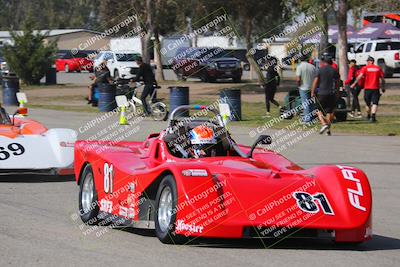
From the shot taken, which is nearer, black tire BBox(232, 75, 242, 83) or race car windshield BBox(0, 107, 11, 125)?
race car windshield BBox(0, 107, 11, 125)

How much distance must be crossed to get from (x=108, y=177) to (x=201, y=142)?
103 cm

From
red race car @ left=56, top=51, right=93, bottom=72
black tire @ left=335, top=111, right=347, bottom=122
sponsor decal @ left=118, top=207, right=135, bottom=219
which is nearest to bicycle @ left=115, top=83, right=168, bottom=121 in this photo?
black tire @ left=335, top=111, right=347, bottom=122

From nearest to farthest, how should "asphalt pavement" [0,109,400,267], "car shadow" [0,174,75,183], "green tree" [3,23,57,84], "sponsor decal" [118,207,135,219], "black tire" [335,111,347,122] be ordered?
1. "asphalt pavement" [0,109,400,267]
2. "sponsor decal" [118,207,135,219]
3. "car shadow" [0,174,75,183]
4. "black tire" [335,111,347,122]
5. "green tree" [3,23,57,84]

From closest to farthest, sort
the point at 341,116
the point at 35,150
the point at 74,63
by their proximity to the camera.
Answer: the point at 35,150 → the point at 341,116 → the point at 74,63

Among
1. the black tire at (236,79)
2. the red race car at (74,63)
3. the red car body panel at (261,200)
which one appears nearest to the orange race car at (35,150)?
the red car body panel at (261,200)

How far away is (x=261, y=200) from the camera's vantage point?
808 centimetres

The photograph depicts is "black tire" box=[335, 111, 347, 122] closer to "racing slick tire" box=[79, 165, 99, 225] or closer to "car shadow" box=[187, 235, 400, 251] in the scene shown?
"racing slick tire" box=[79, 165, 99, 225]

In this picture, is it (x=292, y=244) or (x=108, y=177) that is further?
(x=108, y=177)

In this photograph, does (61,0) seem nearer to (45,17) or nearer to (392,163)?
(45,17)

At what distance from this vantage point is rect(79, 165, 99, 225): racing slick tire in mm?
9781

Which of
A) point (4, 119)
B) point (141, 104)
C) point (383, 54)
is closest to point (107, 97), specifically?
point (141, 104)

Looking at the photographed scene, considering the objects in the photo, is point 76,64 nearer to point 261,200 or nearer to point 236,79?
point 236,79

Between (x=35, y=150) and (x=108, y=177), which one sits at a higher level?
(x=108, y=177)

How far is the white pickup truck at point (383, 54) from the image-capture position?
48875mm
